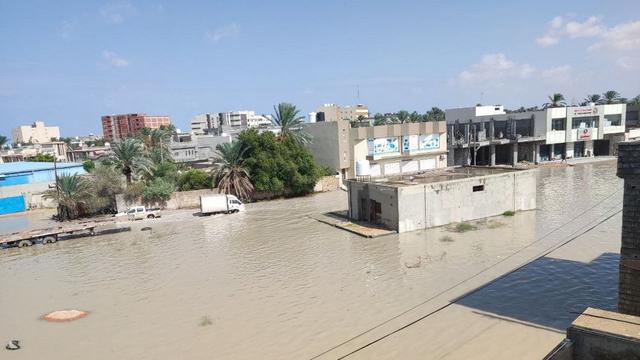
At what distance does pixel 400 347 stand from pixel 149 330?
8983 mm

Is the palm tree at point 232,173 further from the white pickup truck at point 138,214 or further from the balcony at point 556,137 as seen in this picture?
the balcony at point 556,137

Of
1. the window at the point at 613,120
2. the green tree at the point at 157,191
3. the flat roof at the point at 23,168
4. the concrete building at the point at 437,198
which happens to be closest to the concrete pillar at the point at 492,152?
the window at the point at 613,120

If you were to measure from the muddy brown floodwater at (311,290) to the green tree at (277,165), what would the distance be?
1174 centimetres

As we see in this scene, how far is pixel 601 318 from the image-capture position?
9227mm

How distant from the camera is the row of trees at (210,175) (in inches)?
1567

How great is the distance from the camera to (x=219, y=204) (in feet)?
123

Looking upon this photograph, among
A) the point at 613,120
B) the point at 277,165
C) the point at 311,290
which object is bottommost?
the point at 311,290

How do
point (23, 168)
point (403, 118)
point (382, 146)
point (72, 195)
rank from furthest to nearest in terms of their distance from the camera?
point (403, 118) → point (23, 168) → point (382, 146) → point (72, 195)

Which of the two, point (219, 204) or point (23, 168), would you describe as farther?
point (23, 168)

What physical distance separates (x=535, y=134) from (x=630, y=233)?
55388 millimetres

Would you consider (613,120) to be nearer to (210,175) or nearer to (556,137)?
(556,137)

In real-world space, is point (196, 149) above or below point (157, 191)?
above

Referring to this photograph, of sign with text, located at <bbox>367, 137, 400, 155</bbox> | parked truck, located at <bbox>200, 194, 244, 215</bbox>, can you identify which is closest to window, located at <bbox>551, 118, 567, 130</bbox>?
sign with text, located at <bbox>367, 137, 400, 155</bbox>

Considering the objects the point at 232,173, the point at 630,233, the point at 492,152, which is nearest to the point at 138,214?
the point at 232,173
